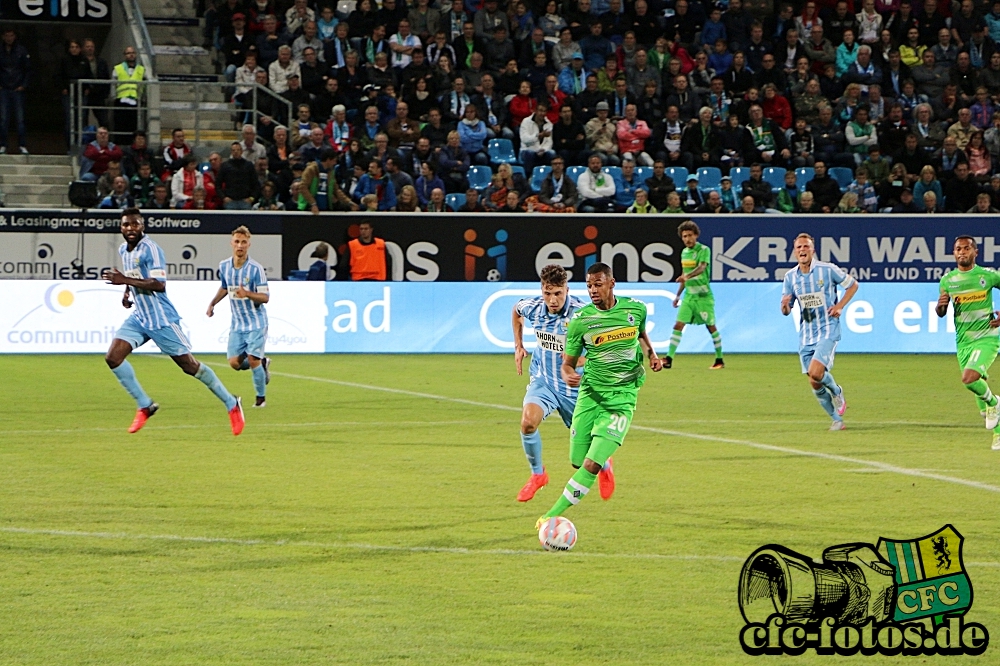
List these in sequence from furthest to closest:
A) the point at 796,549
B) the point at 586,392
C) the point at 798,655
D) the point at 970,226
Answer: the point at 970,226, the point at 586,392, the point at 796,549, the point at 798,655

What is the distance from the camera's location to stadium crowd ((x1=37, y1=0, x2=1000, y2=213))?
25484 millimetres

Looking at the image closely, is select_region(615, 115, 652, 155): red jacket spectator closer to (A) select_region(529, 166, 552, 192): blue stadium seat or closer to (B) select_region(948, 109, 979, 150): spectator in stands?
(A) select_region(529, 166, 552, 192): blue stadium seat

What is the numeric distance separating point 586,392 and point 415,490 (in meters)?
1.93

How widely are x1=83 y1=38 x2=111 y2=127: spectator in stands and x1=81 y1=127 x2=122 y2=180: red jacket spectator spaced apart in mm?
2026

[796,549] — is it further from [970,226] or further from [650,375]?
[970,226]

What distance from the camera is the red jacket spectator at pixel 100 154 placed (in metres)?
25.4

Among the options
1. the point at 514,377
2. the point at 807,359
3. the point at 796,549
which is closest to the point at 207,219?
the point at 514,377

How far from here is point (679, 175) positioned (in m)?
26.6

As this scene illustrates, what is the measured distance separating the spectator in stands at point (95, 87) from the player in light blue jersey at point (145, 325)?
570 inches

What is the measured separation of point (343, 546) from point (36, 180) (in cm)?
2056

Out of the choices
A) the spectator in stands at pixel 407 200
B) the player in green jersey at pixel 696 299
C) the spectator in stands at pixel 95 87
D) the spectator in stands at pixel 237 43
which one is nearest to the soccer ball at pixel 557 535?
the player in green jersey at pixel 696 299

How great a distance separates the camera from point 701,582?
7.42 meters

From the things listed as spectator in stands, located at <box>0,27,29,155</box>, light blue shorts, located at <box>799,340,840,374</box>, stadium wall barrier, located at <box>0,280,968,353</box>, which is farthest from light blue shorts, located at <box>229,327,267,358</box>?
spectator in stands, located at <box>0,27,29,155</box>

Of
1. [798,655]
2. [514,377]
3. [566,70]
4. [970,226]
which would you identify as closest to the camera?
[798,655]
